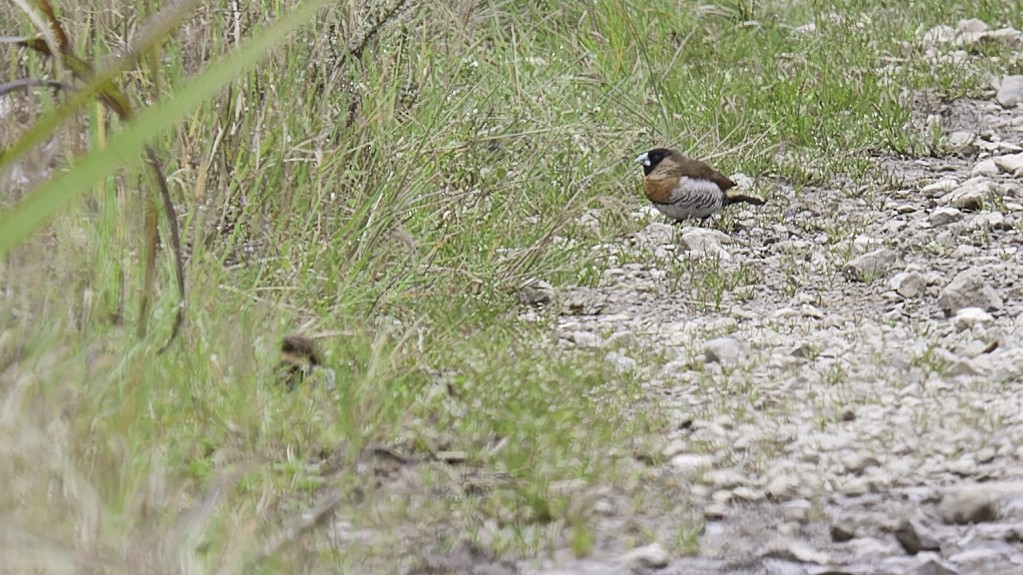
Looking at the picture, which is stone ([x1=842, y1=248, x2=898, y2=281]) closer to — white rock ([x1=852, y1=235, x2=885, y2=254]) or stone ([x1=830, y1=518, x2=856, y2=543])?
white rock ([x1=852, y1=235, x2=885, y2=254])

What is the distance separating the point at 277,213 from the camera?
4.98m

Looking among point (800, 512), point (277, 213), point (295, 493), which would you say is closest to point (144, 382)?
point (295, 493)

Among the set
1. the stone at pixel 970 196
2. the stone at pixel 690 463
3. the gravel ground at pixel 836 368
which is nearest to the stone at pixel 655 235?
the gravel ground at pixel 836 368

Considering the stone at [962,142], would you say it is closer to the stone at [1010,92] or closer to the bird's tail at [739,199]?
the stone at [1010,92]

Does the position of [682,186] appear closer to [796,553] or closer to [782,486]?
[782,486]

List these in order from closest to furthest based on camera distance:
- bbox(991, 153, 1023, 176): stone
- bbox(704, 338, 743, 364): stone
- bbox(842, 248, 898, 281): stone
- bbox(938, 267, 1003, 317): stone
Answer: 1. bbox(704, 338, 743, 364): stone
2. bbox(938, 267, 1003, 317): stone
3. bbox(842, 248, 898, 281): stone
4. bbox(991, 153, 1023, 176): stone

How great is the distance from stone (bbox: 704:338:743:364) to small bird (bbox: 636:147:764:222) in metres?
1.45

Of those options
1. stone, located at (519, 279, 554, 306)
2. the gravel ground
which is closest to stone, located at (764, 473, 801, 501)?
the gravel ground

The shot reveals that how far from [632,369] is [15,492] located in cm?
215

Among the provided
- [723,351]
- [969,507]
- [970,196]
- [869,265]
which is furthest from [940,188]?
[969,507]

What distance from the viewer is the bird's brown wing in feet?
20.1

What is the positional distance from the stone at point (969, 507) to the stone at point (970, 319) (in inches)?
59.8

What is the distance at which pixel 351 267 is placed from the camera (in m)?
4.73

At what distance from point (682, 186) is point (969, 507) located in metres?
2.81
